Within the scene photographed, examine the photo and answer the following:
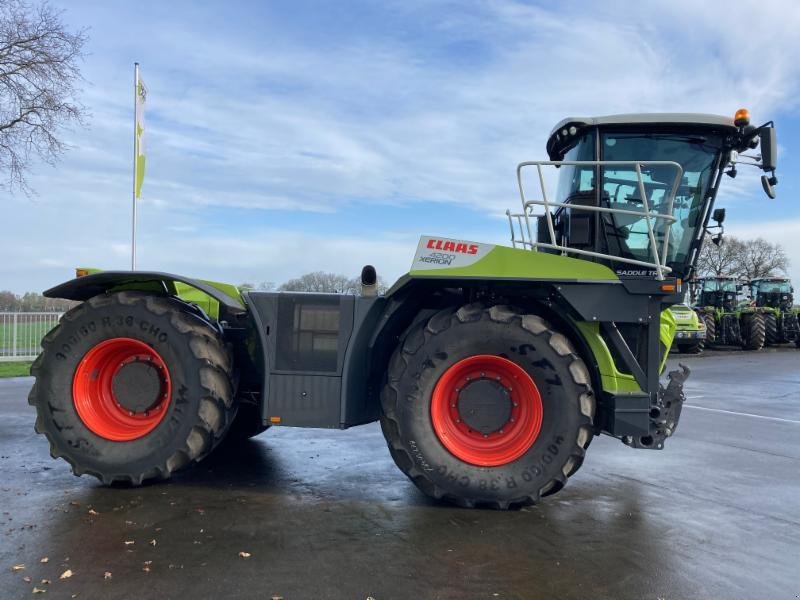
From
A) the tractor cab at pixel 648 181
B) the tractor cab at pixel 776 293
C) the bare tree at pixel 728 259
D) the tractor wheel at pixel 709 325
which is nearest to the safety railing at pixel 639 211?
the tractor cab at pixel 648 181

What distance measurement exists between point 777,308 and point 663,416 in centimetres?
2854

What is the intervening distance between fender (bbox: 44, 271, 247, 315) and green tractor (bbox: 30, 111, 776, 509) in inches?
0.9

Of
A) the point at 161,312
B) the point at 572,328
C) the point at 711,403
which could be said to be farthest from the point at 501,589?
the point at 711,403

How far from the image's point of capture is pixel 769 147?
459cm

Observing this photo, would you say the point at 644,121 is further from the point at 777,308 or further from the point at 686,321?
the point at 777,308

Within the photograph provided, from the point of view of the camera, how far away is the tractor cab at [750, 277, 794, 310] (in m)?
29.6

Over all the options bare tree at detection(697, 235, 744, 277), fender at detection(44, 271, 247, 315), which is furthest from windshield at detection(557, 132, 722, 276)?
bare tree at detection(697, 235, 744, 277)

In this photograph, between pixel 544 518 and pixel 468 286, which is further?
pixel 468 286

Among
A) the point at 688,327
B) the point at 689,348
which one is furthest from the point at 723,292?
the point at 688,327

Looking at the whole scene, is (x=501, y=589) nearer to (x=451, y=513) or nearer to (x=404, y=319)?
(x=451, y=513)

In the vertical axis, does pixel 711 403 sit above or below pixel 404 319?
below

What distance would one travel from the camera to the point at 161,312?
4.65 meters

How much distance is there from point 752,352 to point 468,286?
23420 mm

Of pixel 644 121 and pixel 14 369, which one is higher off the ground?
pixel 644 121
